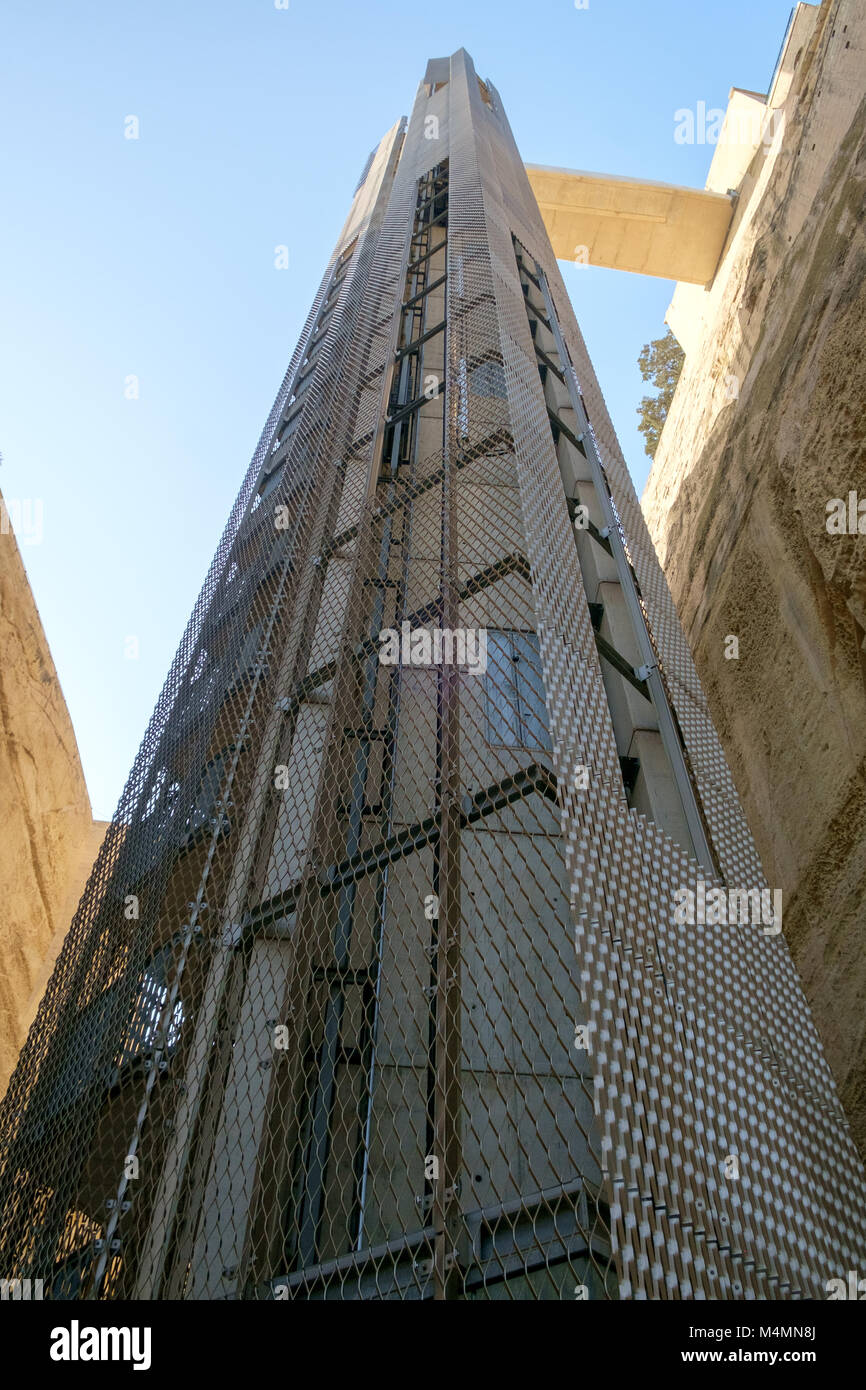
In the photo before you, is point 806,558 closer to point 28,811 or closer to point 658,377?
point 28,811

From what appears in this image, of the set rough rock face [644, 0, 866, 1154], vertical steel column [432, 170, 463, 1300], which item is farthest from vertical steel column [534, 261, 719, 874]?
rough rock face [644, 0, 866, 1154]

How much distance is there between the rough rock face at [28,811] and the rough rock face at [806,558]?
25.4 feet

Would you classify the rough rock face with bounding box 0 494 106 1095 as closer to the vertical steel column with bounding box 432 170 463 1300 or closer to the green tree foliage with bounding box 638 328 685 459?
the vertical steel column with bounding box 432 170 463 1300

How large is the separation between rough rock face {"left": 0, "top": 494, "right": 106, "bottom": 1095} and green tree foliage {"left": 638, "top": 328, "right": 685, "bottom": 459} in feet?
50.8

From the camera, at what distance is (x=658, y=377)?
74.2ft

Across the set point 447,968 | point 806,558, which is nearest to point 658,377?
point 806,558

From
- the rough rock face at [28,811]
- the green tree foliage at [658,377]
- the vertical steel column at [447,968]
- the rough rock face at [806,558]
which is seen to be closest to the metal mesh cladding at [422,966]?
the vertical steel column at [447,968]

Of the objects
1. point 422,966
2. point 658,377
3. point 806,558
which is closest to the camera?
point 422,966

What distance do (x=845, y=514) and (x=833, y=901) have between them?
3006 mm

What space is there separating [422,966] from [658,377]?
21.0 metres

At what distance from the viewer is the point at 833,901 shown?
7.35 m

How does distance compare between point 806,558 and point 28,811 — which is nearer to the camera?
point 806,558

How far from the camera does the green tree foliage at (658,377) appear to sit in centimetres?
2214
